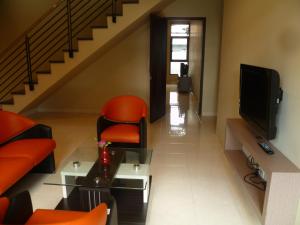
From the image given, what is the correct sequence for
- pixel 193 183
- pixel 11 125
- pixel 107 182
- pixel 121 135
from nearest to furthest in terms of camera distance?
1. pixel 107 182
2. pixel 193 183
3. pixel 11 125
4. pixel 121 135

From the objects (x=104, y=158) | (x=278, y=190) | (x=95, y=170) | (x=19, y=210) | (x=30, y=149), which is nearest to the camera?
(x=19, y=210)

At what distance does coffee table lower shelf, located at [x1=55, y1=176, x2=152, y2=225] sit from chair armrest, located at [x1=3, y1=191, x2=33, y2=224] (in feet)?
2.04

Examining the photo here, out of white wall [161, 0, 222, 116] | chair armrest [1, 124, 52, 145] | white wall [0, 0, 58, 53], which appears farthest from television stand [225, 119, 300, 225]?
white wall [0, 0, 58, 53]

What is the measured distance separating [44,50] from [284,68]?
16.7 ft

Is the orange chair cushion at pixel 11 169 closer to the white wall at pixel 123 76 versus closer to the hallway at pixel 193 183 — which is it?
the hallway at pixel 193 183

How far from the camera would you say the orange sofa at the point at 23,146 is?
2457 mm

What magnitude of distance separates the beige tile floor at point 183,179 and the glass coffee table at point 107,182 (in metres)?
0.17

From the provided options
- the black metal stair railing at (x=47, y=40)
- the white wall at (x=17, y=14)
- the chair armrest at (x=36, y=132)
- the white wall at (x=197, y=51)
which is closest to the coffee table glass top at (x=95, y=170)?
the chair armrest at (x=36, y=132)

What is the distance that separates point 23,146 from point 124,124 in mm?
1342

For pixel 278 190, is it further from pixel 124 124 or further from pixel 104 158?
pixel 124 124

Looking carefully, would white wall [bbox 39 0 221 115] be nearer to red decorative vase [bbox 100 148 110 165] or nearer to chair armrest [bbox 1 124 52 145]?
chair armrest [bbox 1 124 52 145]

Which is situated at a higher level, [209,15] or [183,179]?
[209,15]

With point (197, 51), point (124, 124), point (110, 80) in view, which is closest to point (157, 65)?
point (110, 80)

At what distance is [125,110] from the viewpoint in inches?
150
